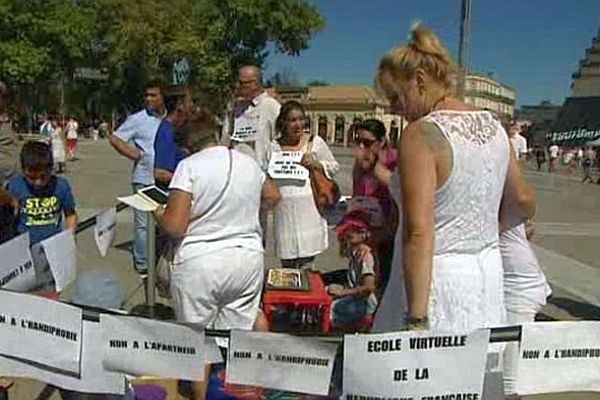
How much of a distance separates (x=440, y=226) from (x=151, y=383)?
1.47 metres

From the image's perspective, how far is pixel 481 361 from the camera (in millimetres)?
2312

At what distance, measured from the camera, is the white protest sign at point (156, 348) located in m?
2.41

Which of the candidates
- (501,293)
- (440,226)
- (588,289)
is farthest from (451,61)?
(588,289)

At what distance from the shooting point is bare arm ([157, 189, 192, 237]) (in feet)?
11.3

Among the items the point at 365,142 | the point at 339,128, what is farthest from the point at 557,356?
the point at 339,128

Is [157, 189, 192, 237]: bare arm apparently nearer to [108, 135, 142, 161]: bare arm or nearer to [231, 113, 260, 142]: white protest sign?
[231, 113, 260, 142]: white protest sign

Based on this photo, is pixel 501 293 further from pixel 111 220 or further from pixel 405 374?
pixel 111 220

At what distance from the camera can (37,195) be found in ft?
14.9

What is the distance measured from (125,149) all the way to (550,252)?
6.10m

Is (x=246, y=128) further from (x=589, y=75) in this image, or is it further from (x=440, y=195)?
(x=589, y=75)

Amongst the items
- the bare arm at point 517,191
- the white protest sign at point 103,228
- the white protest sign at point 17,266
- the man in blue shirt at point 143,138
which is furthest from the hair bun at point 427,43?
the man in blue shirt at point 143,138

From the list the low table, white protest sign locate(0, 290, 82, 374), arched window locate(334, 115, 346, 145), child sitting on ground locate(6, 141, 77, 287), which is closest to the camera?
white protest sign locate(0, 290, 82, 374)

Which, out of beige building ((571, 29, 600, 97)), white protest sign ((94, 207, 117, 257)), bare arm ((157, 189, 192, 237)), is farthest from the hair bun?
beige building ((571, 29, 600, 97))

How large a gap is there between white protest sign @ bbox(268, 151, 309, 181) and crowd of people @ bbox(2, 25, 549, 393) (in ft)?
0.12
